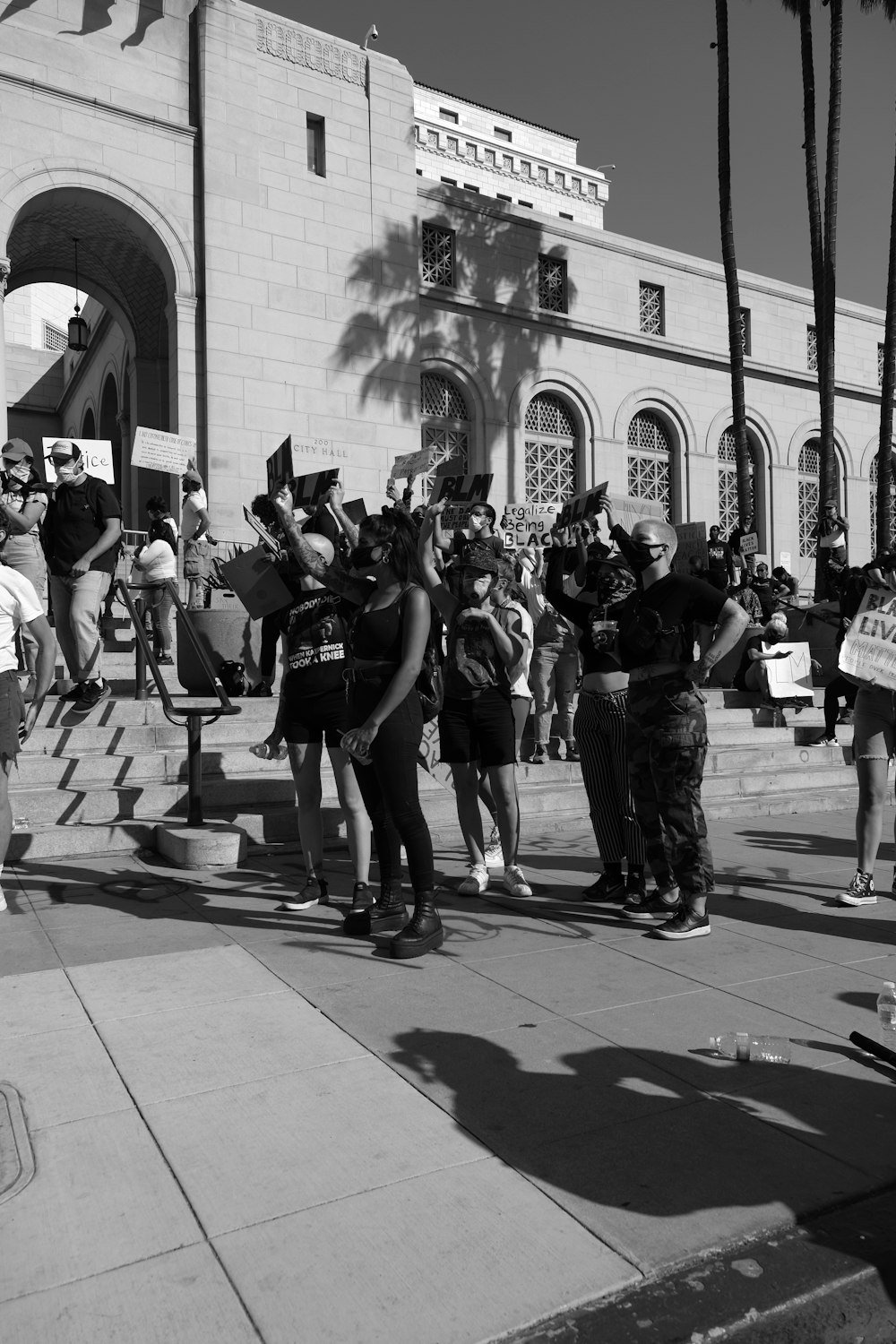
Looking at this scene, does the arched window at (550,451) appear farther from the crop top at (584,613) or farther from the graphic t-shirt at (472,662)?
the graphic t-shirt at (472,662)

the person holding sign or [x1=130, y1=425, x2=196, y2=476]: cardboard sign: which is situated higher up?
[x1=130, y1=425, x2=196, y2=476]: cardboard sign

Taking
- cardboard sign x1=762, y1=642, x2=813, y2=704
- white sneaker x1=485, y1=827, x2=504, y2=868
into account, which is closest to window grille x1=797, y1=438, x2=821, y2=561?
cardboard sign x1=762, y1=642, x2=813, y2=704

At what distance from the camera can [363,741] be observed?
14.5ft

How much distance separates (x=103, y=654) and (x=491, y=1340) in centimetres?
976

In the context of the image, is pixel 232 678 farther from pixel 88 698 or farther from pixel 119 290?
pixel 119 290

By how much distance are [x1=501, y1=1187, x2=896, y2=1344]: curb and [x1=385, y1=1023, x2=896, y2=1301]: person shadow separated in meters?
0.05

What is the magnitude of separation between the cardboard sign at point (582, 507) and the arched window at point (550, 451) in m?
11.6

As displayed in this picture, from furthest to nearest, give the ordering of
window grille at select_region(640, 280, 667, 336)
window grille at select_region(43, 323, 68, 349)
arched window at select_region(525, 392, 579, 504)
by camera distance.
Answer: window grille at select_region(43, 323, 68, 349), window grille at select_region(640, 280, 667, 336), arched window at select_region(525, 392, 579, 504)

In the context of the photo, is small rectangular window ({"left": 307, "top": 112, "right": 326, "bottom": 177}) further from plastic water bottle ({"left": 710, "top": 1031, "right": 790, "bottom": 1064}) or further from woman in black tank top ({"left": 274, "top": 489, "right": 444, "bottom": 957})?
plastic water bottle ({"left": 710, "top": 1031, "right": 790, "bottom": 1064})

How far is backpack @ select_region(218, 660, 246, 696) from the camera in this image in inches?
366

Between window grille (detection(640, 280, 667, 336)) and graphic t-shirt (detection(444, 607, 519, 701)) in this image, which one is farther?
window grille (detection(640, 280, 667, 336))

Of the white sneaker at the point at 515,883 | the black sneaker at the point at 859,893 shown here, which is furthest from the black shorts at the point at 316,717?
the black sneaker at the point at 859,893

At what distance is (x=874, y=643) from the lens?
545cm

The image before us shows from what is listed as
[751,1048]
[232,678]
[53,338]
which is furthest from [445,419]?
[53,338]
